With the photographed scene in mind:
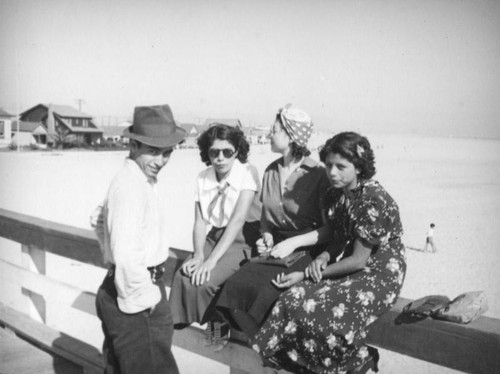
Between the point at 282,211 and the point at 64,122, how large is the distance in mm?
59949

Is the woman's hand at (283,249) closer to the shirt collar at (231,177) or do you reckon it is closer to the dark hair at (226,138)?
the shirt collar at (231,177)

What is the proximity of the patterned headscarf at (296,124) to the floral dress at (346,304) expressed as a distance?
66cm

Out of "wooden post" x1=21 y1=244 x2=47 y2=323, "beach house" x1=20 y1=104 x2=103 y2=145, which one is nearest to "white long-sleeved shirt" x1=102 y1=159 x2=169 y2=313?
"wooden post" x1=21 y1=244 x2=47 y2=323

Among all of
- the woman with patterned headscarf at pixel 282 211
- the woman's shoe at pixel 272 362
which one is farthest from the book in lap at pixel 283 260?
the woman's shoe at pixel 272 362

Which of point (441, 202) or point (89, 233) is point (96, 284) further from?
point (441, 202)

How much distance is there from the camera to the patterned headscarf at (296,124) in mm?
3195

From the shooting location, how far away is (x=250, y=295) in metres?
2.57

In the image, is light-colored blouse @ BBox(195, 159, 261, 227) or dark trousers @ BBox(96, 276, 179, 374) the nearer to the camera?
dark trousers @ BBox(96, 276, 179, 374)

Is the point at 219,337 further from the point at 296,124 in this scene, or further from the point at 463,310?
the point at 296,124

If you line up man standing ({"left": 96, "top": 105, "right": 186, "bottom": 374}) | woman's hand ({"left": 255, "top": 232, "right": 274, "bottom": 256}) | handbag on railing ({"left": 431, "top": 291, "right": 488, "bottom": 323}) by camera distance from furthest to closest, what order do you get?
woman's hand ({"left": 255, "top": 232, "right": 274, "bottom": 256}) → man standing ({"left": 96, "top": 105, "right": 186, "bottom": 374}) → handbag on railing ({"left": 431, "top": 291, "right": 488, "bottom": 323})

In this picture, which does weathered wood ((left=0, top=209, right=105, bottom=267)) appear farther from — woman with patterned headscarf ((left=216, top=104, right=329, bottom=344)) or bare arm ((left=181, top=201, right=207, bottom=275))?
woman with patterned headscarf ((left=216, top=104, right=329, bottom=344))

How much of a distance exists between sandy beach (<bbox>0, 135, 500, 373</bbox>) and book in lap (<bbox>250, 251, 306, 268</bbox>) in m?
3.15

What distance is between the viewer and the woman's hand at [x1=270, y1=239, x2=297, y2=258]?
2727 mm

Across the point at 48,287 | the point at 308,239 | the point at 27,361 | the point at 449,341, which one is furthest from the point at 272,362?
the point at 27,361
